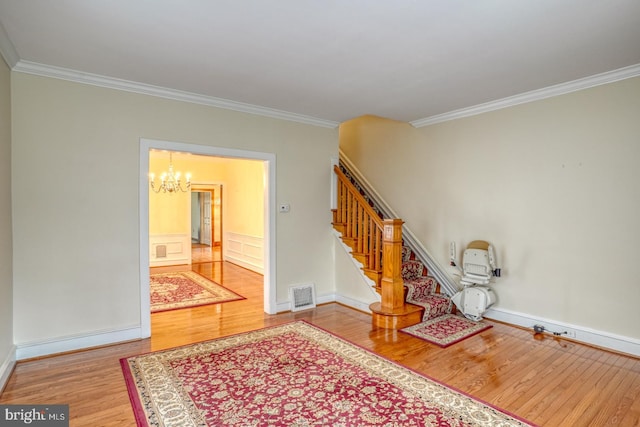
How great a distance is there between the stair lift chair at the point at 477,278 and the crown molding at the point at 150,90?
9.07 ft

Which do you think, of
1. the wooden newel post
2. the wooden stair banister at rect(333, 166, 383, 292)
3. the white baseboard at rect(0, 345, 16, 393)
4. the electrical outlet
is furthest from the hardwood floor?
the electrical outlet

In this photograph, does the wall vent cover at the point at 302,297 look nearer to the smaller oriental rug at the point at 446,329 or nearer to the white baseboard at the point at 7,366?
the smaller oriental rug at the point at 446,329

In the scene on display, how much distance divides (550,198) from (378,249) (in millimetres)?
2028

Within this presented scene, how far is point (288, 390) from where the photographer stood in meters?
2.65

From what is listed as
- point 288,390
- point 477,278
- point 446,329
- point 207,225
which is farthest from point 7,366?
point 207,225

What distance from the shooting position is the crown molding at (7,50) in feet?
8.41

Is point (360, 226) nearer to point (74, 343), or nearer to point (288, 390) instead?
point (288, 390)

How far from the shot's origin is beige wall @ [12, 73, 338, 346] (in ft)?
10.4

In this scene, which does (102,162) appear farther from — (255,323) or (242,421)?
(242,421)

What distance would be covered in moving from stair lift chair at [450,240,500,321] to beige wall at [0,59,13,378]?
458cm

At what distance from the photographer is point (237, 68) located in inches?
125

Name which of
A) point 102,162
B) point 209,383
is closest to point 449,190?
point 209,383

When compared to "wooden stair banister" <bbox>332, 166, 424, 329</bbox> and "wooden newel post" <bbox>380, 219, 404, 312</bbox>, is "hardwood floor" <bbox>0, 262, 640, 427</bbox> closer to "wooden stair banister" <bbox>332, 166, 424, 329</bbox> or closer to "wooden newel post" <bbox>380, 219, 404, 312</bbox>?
"wooden stair banister" <bbox>332, 166, 424, 329</bbox>

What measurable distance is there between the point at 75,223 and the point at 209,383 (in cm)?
206
